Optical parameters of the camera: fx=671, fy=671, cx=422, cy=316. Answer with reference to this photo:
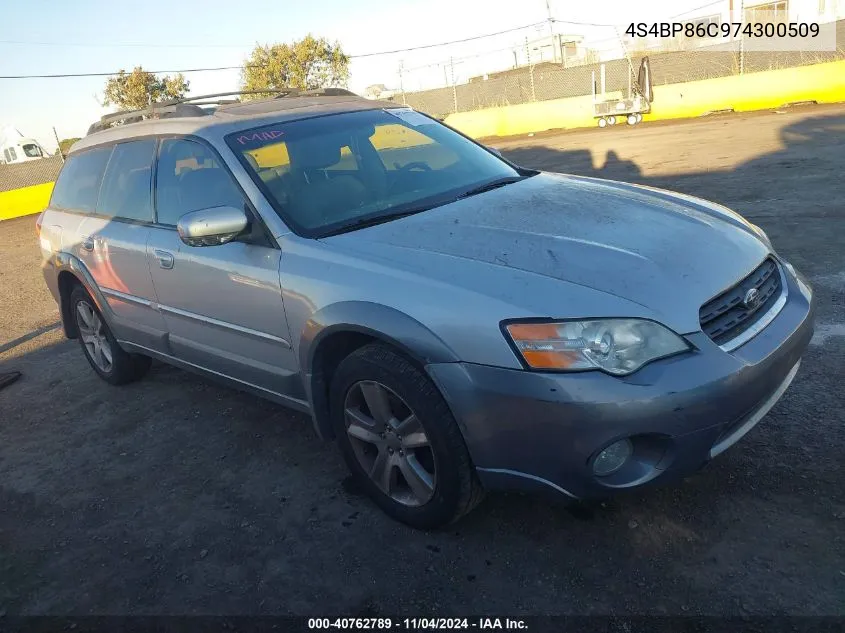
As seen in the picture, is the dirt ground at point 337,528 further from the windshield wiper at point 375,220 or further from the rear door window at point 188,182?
the rear door window at point 188,182

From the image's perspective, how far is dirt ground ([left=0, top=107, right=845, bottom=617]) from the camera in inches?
92.8

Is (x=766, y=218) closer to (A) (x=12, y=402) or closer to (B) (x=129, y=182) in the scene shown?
(B) (x=129, y=182)

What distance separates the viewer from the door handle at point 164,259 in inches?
141

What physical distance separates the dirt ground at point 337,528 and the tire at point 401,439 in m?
0.16

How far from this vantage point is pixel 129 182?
13.6ft

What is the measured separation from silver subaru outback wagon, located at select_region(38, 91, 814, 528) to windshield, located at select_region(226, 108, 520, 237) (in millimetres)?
15

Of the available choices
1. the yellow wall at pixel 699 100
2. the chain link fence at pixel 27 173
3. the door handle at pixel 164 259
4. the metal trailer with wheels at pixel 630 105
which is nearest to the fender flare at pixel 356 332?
the door handle at pixel 164 259

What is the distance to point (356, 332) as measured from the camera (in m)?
2.68

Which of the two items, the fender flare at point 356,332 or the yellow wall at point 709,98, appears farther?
the yellow wall at point 709,98

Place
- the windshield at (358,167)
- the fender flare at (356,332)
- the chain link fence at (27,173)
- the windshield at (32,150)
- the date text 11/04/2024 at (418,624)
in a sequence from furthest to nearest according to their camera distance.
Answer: the windshield at (32,150) → the chain link fence at (27,173) → the windshield at (358,167) → the fender flare at (356,332) → the date text 11/04/2024 at (418,624)

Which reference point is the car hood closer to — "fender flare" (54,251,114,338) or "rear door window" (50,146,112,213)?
"fender flare" (54,251,114,338)

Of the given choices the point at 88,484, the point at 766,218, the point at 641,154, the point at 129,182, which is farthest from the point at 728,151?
the point at 88,484

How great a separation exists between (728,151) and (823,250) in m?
7.07

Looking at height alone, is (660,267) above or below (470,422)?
above
